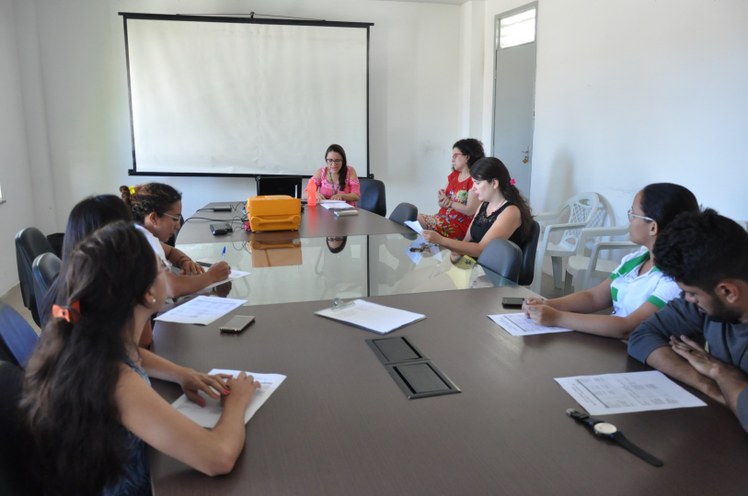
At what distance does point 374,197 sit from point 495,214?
2063mm

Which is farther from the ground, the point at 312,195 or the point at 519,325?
the point at 312,195

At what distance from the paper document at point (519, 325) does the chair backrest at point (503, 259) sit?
54cm

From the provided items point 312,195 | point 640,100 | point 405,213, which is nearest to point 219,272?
point 405,213

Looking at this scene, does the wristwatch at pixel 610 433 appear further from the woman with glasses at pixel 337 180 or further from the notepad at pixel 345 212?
the woman with glasses at pixel 337 180

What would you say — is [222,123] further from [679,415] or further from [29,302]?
[679,415]

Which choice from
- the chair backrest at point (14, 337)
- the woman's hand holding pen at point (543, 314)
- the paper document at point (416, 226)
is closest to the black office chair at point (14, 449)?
the chair backrest at point (14, 337)

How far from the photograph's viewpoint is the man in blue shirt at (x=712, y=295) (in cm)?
126

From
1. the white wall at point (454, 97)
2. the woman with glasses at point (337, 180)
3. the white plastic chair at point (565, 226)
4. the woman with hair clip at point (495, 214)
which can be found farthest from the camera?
the woman with glasses at point (337, 180)

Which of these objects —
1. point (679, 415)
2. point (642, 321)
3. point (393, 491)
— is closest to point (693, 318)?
point (642, 321)

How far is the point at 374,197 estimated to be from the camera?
198 inches

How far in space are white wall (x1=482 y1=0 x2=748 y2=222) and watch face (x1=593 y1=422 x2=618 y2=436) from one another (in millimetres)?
2775

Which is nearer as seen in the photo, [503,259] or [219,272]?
[219,272]

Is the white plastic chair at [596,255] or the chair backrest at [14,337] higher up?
the chair backrest at [14,337]

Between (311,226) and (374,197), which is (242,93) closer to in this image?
(374,197)
